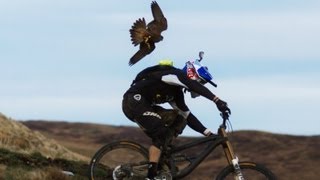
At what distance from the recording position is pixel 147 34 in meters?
12.6

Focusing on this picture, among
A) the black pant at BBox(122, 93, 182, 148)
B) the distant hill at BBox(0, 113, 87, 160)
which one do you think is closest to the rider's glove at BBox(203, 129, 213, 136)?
the black pant at BBox(122, 93, 182, 148)

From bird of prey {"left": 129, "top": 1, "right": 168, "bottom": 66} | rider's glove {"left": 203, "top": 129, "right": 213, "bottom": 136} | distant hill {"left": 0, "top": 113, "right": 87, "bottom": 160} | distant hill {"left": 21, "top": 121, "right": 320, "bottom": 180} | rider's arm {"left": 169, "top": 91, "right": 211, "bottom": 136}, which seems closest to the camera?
rider's glove {"left": 203, "top": 129, "right": 213, "bottom": 136}

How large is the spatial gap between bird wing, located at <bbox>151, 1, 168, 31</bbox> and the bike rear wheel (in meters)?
1.94

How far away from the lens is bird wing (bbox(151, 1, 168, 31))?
41.3ft

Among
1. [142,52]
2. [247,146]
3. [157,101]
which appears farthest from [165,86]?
[247,146]

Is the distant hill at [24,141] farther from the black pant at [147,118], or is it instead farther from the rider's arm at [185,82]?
the rider's arm at [185,82]

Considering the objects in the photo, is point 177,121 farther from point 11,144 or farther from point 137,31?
point 11,144

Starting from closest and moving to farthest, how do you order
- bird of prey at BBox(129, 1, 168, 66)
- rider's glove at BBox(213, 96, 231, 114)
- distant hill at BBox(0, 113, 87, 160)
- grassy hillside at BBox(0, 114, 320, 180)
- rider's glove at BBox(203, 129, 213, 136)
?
1. rider's glove at BBox(213, 96, 231, 114)
2. rider's glove at BBox(203, 129, 213, 136)
3. bird of prey at BBox(129, 1, 168, 66)
4. grassy hillside at BBox(0, 114, 320, 180)
5. distant hill at BBox(0, 113, 87, 160)

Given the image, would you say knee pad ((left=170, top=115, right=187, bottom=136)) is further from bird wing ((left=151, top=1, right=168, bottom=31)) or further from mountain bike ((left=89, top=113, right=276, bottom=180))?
bird wing ((left=151, top=1, right=168, bottom=31))

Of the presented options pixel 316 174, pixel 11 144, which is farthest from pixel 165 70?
pixel 316 174

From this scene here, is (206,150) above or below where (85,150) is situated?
below

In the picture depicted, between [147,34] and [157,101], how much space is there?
4.21 feet

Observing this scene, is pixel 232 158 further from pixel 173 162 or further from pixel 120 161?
pixel 120 161

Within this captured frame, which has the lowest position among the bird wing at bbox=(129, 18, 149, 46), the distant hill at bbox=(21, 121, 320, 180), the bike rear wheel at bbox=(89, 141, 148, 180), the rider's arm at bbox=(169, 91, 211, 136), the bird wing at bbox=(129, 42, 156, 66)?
the bike rear wheel at bbox=(89, 141, 148, 180)
